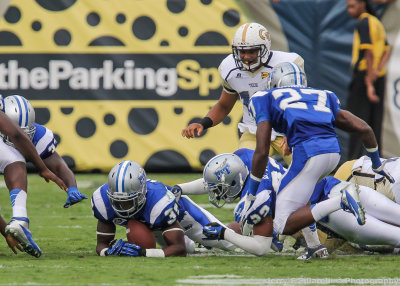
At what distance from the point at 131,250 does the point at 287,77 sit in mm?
1345

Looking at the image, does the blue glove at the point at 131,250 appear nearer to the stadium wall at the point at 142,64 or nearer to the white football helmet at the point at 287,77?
the white football helmet at the point at 287,77

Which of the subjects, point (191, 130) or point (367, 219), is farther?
point (191, 130)

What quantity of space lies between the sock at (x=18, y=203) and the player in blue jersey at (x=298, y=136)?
1255 mm

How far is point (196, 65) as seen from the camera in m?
9.88

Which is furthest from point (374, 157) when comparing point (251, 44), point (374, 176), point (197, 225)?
point (251, 44)

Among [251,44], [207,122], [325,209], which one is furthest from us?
[207,122]

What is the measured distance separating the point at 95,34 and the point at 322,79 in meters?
2.55

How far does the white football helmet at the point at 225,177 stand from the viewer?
5.19 m

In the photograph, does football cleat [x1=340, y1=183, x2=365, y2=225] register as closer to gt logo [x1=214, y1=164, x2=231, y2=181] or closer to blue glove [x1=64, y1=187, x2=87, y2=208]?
gt logo [x1=214, y1=164, x2=231, y2=181]

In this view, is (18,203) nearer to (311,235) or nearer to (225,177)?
(225,177)

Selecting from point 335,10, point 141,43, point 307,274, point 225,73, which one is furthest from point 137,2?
point 307,274

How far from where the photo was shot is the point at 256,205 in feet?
16.5

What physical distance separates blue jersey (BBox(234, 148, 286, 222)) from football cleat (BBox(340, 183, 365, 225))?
1.48ft

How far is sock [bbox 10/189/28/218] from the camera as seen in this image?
4992 millimetres
